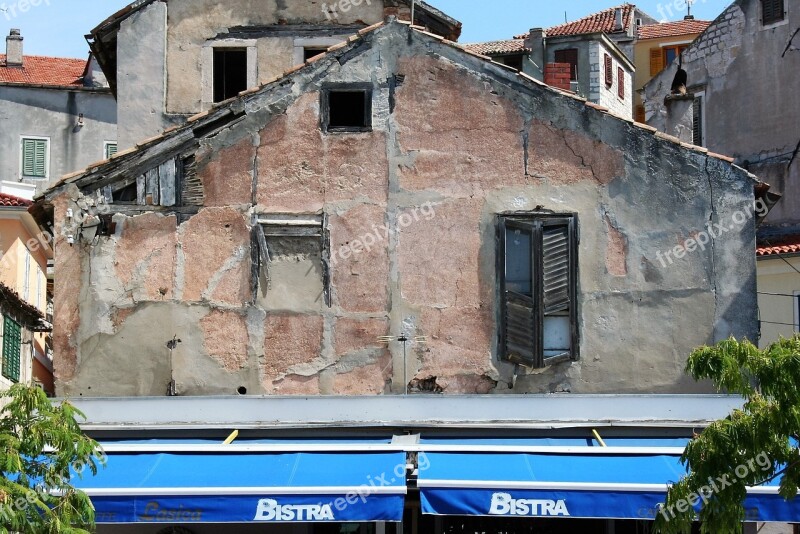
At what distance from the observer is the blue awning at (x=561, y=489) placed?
13.3 meters

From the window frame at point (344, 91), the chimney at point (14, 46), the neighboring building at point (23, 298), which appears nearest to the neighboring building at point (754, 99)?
the window frame at point (344, 91)

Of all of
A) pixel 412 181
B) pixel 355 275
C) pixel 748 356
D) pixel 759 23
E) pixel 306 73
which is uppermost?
pixel 759 23

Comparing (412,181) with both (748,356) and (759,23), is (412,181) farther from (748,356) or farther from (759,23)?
(759,23)

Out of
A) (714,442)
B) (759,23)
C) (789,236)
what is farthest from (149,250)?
(759,23)

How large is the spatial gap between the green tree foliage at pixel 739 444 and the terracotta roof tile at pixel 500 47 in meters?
30.5

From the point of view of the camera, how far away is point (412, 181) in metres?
16.0

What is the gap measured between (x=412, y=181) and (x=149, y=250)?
3180 mm

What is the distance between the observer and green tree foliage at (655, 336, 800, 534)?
11102mm

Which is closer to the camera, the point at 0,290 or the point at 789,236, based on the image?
the point at 0,290

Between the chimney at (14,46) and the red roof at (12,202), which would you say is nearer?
the red roof at (12,202)

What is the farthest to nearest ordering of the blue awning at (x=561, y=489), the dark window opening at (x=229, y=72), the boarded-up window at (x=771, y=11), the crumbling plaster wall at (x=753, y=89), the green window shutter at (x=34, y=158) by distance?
the green window shutter at (x=34, y=158) < the boarded-up window at (x=771, y=11) < the crumbling plaster wall at (x=753, y=89) < the dark window opening at (x=229, y=72) < the blue awning at (x=561, y=489)

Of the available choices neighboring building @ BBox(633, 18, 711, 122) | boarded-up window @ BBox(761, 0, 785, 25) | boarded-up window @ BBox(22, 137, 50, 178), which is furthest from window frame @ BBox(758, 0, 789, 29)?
boarded-up window @ BBox(22, 137, 50, 178)

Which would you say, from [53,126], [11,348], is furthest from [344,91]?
[53,126]

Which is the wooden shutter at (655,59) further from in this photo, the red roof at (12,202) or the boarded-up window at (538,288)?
the boarded-up window at (538,288)
